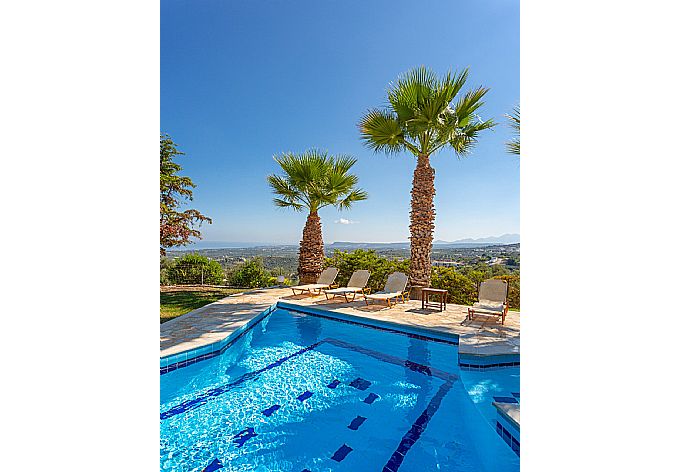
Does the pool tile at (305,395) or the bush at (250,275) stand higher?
the bush at (250,275)

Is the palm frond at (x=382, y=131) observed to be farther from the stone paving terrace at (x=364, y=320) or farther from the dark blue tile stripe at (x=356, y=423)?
the dark blue tile stripe at (x=356, y=423)

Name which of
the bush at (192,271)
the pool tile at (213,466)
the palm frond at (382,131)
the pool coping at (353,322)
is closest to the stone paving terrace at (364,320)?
the pool coping at (353,322)

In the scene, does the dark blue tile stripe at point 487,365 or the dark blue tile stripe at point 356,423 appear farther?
the dark blue tile stripe at point 487,365

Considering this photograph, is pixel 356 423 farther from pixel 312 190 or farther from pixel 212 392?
pixel 312 190

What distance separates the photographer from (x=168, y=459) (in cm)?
276

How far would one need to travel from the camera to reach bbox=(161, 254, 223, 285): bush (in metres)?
11.6

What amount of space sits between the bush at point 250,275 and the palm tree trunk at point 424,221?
654 cm

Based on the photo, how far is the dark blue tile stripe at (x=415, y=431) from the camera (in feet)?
9.05

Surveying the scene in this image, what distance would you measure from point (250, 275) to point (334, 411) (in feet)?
30.5

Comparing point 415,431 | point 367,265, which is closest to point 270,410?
point 415,431

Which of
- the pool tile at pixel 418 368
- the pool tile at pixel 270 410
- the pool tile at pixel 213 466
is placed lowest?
the pool tile at pixel 418 368

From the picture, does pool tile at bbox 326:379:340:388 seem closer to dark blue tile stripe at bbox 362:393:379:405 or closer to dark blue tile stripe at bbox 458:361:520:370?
dark blue tile stripe at bbox 362:393:379:405

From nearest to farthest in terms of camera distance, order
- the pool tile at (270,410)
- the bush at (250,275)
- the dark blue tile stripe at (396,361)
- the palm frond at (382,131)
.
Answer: the pool tile at (270,410) < the dark blue tile stripe at (396,361) < the palm frond at (382,131) < the bush at (250,275)

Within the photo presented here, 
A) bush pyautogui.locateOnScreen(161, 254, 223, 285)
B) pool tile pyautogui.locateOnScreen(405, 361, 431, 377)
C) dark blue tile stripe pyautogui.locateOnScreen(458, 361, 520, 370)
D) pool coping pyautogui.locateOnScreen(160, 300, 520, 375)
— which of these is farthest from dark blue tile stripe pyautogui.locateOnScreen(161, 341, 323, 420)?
bush pyautogui.locateOnScreen(161, 254, 223, 285)
